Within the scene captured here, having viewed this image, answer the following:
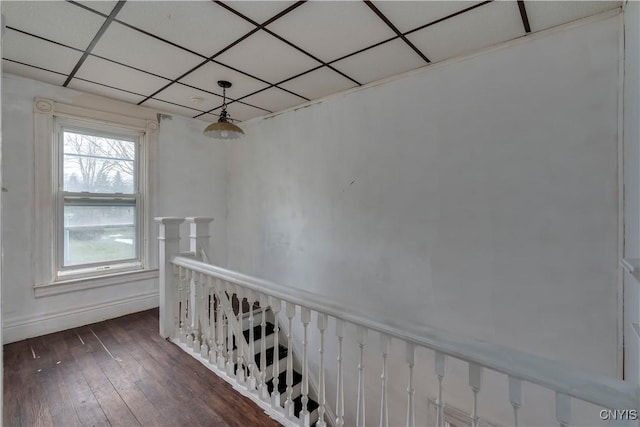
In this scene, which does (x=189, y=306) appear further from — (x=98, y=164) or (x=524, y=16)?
(x=524, y=16)

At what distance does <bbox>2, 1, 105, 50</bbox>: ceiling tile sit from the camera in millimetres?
1863

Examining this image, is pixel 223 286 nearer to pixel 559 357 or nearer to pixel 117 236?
pixel 117 236

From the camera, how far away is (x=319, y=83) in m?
2.92

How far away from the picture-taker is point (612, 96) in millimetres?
1843

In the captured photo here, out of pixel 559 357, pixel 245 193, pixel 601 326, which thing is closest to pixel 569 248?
pixel 601 326

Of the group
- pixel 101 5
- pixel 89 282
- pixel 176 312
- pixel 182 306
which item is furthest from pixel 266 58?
pixel 89 282

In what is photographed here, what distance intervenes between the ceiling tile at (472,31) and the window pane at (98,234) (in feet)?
11.0

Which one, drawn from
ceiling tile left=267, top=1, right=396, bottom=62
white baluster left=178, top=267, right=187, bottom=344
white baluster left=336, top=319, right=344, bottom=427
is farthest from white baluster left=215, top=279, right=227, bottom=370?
ceiling tile left=267, top=1, right=396, bottom=62

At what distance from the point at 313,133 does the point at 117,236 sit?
2431mm

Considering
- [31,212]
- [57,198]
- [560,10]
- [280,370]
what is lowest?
[280,370]

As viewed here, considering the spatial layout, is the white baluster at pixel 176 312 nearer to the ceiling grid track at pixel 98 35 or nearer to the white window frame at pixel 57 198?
the white window frame at pixel 57 198

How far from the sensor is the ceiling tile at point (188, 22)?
1.87 m

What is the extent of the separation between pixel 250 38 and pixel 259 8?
1.06 feet

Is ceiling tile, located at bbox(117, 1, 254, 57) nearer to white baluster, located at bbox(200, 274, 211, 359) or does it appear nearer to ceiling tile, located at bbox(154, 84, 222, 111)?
ceiling tile, located at bbox(154, 84, 222, 111)
